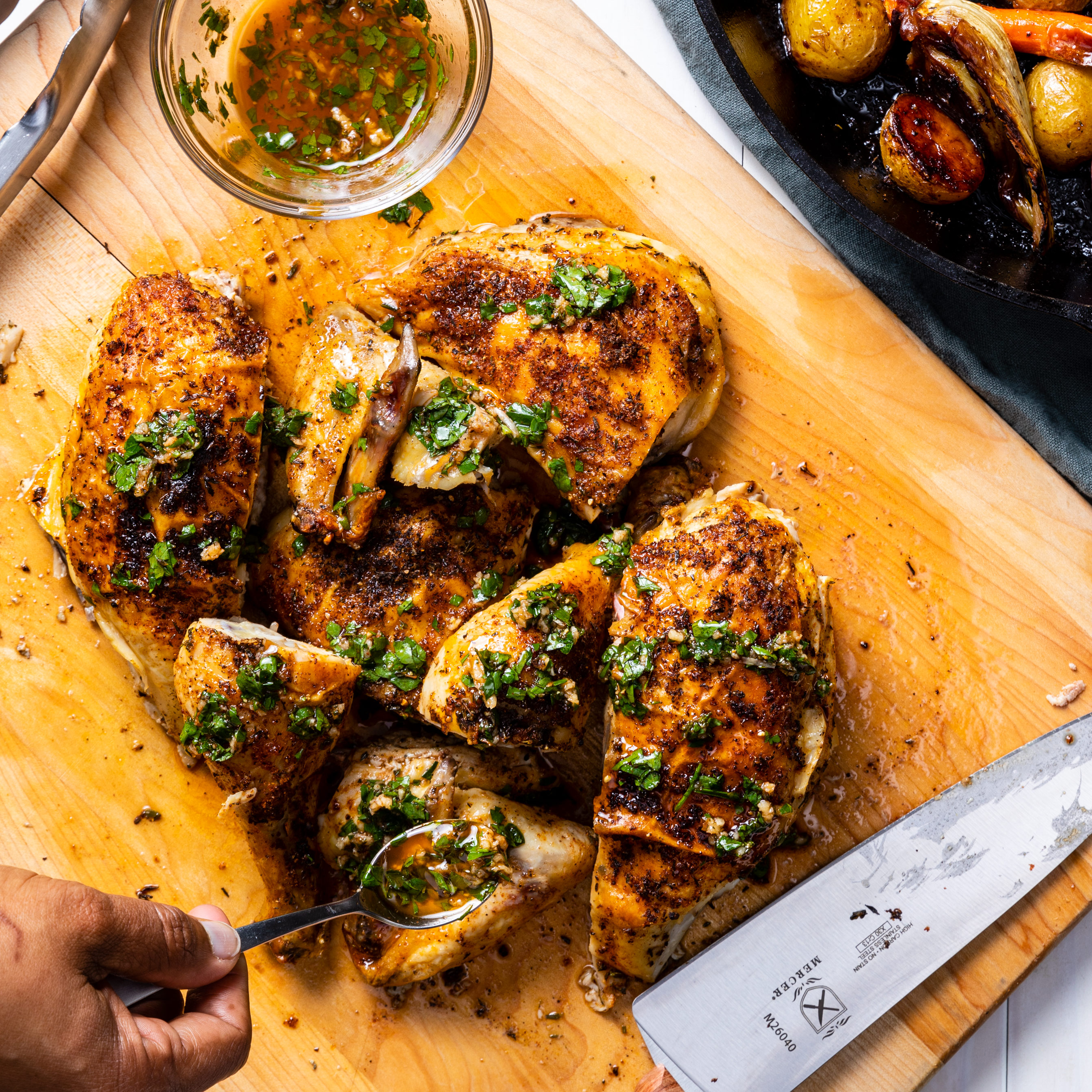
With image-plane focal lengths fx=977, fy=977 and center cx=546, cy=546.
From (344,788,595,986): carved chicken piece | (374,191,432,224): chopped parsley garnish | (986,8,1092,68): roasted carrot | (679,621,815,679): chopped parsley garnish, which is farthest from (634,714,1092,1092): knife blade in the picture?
(374,191,432,224): chopped parsley garnish

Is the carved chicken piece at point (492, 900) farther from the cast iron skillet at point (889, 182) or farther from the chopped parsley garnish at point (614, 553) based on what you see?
the cast iron skillet at point (889, 182)

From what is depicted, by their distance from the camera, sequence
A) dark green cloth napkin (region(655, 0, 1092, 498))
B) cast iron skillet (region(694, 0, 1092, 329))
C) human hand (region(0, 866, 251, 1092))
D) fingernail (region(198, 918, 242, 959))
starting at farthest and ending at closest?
dark green cloth napkin (region(655, 0, 1092, 498))
cast iron skillet (region(694, 0, 1092, 329))
fingernail (region(198, 918, 242, 959))
human hand (region(0, 866, 251, 1092))

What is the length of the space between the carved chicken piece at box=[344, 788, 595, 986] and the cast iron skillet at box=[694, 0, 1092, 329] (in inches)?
68.7

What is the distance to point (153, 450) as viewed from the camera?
7.35ft

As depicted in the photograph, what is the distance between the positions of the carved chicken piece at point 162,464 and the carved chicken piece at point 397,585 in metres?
0.16

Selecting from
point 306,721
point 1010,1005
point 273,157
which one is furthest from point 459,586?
point 1010,1005

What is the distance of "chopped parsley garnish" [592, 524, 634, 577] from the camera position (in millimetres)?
2391

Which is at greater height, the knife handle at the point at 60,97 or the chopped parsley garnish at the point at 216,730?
the knife handle at the point at 60,97

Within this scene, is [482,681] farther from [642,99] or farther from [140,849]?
[642,99]

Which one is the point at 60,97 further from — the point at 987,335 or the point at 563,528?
the point at 987,335

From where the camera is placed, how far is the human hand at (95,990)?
5.55ft

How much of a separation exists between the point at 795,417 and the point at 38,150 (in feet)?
6.81

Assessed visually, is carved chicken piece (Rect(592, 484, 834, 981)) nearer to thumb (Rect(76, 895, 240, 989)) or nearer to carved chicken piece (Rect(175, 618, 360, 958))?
carved chicken piece (Rect(175, 618, 360, 958))

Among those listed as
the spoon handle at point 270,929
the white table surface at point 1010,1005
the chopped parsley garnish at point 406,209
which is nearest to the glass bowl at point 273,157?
the chopped parsley garnish at point 406,209
